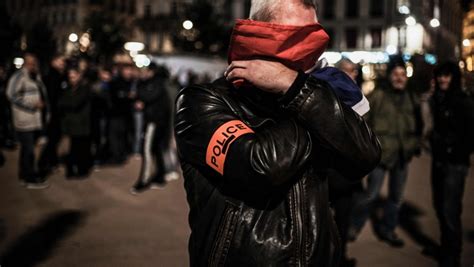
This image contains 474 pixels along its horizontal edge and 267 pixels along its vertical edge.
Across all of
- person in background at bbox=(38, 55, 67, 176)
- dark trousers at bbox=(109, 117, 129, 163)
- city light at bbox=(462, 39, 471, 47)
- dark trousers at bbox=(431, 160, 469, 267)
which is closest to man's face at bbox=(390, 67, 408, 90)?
city light at bbox=(462, 39, 471, 47)

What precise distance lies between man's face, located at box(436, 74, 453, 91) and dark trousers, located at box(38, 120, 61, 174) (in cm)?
688

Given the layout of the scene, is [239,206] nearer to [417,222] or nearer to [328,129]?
[328,129]

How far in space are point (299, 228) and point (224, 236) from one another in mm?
230

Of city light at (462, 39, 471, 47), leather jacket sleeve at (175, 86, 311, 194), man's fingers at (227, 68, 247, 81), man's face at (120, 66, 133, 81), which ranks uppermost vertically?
man's fingers at (227, 68, 247, 81)

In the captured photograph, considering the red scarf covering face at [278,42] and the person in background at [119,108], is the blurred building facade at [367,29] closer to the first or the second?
the person in background at [119,108]

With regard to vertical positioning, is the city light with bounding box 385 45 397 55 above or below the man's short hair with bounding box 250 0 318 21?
below

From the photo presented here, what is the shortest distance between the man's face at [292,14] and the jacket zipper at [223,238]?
61 centimetres

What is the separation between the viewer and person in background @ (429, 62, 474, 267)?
4.53 meters

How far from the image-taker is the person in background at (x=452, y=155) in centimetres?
453

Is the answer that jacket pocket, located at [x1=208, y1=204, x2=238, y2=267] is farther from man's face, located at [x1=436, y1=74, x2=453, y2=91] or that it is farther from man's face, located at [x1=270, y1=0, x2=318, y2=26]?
man's face, located at [x1=436, y1=74, x2=453, y2=91]

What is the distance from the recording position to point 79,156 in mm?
9008

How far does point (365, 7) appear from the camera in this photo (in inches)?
1887

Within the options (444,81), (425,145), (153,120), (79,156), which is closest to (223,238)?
(444,81)

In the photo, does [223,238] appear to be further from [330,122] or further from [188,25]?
[188,25]
